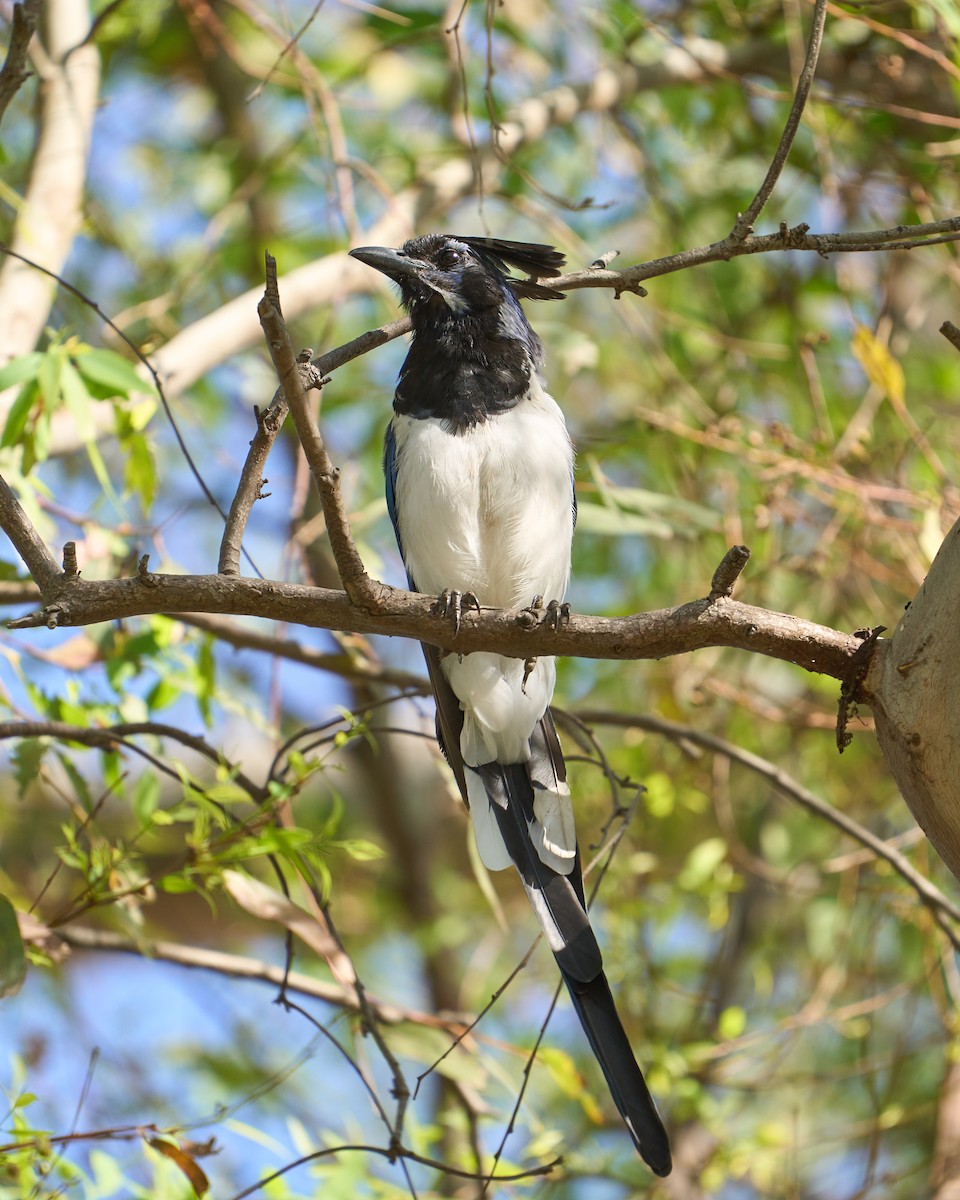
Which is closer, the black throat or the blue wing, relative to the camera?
the black throat

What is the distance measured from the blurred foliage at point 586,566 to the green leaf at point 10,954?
8cm

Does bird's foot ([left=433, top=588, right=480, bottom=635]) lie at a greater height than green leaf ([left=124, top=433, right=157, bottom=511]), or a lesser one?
lesser

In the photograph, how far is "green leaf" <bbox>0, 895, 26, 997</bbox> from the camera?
2588 mm

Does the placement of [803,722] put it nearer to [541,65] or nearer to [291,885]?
[291,885]

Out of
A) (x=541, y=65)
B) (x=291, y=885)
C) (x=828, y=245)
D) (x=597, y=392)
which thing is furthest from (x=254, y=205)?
(x=828, y=245)

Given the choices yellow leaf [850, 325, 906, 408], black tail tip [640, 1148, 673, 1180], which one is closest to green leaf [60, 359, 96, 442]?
black tail tip [640, 1148, 673, 1180]

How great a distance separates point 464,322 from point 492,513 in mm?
561

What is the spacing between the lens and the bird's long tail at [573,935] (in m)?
2.57

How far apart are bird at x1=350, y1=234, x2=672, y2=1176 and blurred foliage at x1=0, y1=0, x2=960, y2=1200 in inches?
7.4

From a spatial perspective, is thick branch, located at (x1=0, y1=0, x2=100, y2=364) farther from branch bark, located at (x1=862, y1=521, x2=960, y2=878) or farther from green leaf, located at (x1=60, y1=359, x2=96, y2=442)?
branch bark, located at (x1=862, y1=521, x2=960, y2=878)

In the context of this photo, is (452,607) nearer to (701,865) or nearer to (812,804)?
(812,804)

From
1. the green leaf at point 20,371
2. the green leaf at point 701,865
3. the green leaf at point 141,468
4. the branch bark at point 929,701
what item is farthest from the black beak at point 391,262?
the green leaf at point 701,865

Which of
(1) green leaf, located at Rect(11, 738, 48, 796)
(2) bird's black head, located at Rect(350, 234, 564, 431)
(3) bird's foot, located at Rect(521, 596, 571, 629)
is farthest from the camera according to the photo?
(2) bird's black head, located at Rect(350, 234, 564, 431)

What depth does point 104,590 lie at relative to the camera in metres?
1.97
